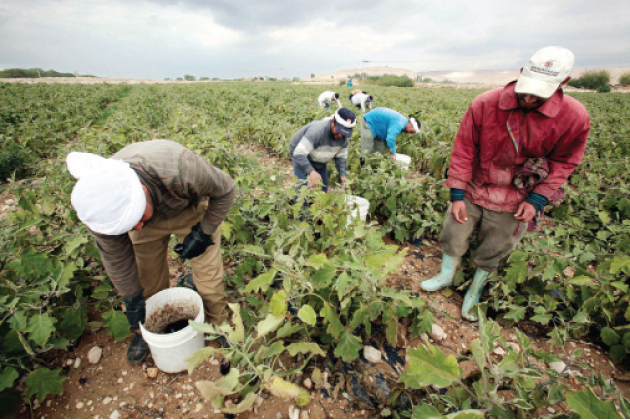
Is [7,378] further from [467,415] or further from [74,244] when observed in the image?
[467,415]

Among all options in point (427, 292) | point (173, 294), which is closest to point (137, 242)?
point (173, 294)

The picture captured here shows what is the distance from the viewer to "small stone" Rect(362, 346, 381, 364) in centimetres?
186

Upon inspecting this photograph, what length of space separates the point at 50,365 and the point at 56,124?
7.42 m

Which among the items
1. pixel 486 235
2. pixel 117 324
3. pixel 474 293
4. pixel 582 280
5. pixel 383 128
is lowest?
pixel 474 293

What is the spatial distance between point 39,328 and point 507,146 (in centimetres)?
305

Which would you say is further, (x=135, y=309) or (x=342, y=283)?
(x=135, y=309)

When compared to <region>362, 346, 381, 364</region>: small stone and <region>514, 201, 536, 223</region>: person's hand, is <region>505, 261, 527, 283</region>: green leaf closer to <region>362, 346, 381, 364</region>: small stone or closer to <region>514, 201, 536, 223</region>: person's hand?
<region>514, 201, 536, 223</region>: person's hand

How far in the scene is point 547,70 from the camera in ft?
5.22

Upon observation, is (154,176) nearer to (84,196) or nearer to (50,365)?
(84,196)

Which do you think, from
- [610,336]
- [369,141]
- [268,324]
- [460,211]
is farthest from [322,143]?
[610,336]

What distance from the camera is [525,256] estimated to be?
80.0 inches

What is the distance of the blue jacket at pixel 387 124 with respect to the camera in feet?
13.6

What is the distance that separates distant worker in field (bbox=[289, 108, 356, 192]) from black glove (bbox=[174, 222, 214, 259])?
1284 mm

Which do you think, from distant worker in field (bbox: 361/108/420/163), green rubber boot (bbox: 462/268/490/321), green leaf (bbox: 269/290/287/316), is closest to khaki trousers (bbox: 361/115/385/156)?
distant worker in field (bbox: 361/108/420/163)
